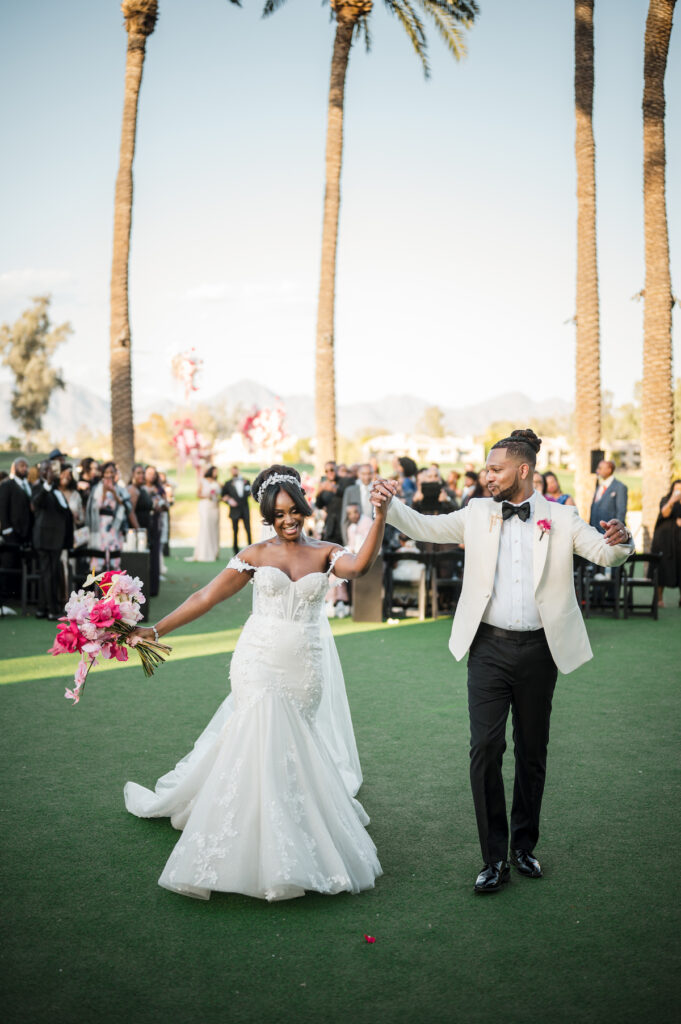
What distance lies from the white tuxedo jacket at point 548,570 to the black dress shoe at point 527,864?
103 cm

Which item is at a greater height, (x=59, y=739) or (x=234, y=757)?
(x=234, y=757)

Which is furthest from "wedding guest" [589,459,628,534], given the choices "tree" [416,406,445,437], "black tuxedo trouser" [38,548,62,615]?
"tree" [416,406,445,437]

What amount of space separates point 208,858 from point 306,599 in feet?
4.34

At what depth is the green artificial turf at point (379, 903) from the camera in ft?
12.5

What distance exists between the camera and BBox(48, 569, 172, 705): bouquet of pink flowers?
15.5 ft

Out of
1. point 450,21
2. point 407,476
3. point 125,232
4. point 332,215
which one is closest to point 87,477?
point 407,476

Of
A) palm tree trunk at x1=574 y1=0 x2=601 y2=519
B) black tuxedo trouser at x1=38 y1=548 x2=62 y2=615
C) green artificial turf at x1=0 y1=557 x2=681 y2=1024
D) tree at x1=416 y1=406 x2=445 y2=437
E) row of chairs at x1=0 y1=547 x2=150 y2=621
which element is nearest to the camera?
green artificial turf at x1=0 y1=557 x2=681 y2=1024

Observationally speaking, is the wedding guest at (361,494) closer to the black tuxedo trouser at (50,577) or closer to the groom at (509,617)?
the black tuxedo trouser at (50,577)

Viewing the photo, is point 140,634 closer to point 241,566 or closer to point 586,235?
point 241,566

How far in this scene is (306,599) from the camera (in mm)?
5012

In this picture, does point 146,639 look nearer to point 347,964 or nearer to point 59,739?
point 347,964

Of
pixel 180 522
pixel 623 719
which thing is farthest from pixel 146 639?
pixel 180 522

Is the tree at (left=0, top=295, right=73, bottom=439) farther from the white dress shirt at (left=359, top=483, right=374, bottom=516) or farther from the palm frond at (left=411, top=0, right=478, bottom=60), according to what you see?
the white dress shirt at (left=359, top=483, right=374, bottom=516)

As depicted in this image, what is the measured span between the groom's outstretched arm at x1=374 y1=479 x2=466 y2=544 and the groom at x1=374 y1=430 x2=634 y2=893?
0.6 inches
